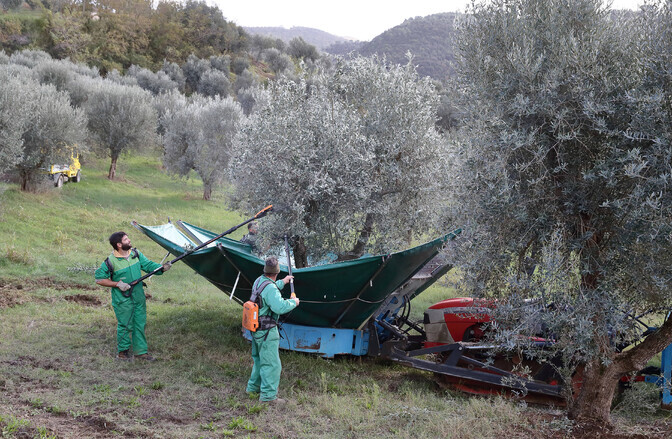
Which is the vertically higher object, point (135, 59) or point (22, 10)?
point (22, 10)

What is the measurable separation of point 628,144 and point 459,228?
173cm

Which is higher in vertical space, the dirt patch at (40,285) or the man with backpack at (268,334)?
the man with backpack at (268,334)

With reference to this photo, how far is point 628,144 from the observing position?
15.5 feet

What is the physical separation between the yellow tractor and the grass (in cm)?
884

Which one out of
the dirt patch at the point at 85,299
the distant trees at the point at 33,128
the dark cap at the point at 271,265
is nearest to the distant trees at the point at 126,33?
the distant trees at the point at 33,128

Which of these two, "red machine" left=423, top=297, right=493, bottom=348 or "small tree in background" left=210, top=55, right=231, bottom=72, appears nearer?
"red machine" left=423, top=297, right=493, bottom=348

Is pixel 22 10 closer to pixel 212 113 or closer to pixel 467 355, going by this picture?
pixel 212 113

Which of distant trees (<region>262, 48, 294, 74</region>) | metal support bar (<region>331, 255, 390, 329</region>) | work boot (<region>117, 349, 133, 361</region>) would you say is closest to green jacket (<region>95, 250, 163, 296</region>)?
work boot (<region>117, 349, 133, 361</region>)

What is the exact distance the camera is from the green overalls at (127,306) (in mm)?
7559

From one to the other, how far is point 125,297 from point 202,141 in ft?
63.4

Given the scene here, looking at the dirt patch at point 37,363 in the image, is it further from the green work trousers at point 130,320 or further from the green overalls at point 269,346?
the green overalls at point 269,346

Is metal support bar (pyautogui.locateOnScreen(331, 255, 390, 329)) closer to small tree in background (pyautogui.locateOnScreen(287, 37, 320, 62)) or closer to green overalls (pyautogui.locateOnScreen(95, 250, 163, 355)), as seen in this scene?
green overalls (pyautogui.locateOnScreen(95, 250, 163, 355))

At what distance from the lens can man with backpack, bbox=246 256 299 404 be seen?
634 centimetres

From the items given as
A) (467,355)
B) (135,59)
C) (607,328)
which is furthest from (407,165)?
(135,59)
